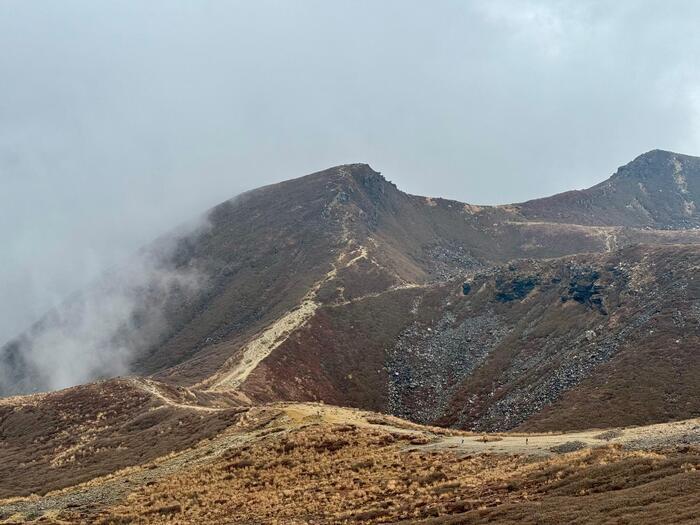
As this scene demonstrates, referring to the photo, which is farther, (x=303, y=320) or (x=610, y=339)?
(x=303, y=320)

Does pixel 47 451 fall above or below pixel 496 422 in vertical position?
above

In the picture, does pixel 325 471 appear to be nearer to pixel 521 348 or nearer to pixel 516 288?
pixel 521 348

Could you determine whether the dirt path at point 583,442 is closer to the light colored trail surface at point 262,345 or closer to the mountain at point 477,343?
the mountain at point 477,343

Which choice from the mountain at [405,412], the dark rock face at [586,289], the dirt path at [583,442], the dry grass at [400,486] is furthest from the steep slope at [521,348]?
the dry grass at [400,486]

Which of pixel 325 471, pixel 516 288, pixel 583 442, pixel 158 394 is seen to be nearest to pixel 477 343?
pixel 516 288

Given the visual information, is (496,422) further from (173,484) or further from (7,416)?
(7,416)

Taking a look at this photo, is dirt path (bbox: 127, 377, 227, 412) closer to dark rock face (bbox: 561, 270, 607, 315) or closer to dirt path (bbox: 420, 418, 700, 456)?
dirt path (bbox: 420, 418, 700, 456)

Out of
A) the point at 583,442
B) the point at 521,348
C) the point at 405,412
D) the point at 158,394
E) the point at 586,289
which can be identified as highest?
the point at 158,394

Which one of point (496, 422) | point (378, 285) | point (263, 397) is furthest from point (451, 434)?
point (378, 285)

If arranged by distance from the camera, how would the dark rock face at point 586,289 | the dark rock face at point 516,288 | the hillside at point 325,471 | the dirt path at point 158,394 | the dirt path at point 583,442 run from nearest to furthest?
1. the hillside at point 325,471
2. the dirt path at point 583,442
3. the dirt path at point 158,394
4. the dark rock face at point 586,289
5. the dark rock face at point 516,288

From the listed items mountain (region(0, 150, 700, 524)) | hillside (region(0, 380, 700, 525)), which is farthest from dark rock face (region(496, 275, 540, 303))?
hillside (region(0, 380, 700, 525))

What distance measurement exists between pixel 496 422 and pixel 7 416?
89482 mm

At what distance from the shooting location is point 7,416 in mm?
98125

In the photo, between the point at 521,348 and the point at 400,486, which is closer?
the point at 400,486
